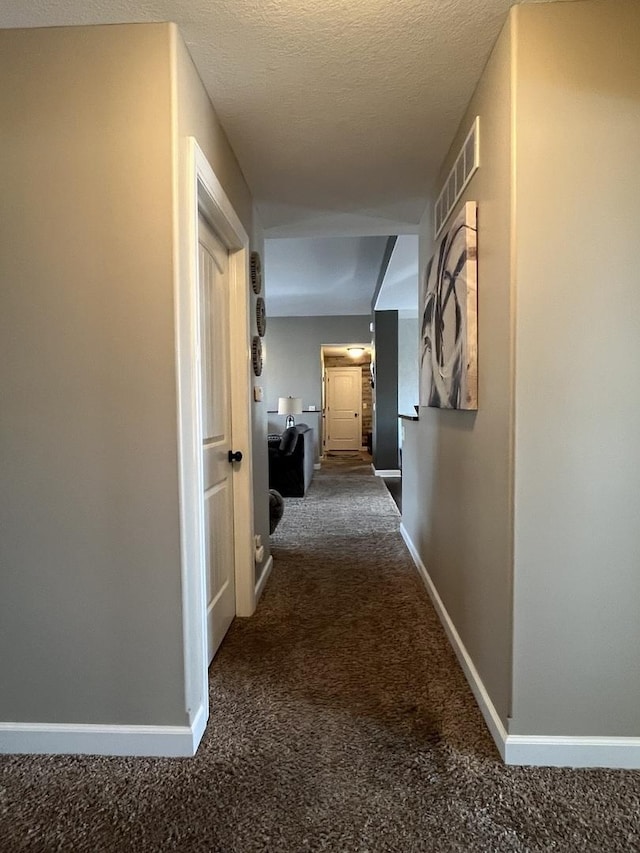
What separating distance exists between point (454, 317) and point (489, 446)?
0.64m

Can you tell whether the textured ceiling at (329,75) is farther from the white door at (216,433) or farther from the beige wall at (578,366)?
the white door at (216,433)

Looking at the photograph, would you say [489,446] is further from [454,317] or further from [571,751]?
[571,751]

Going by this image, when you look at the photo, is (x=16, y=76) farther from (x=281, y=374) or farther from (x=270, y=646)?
(x=281, y=374)

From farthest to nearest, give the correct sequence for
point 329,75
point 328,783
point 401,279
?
point 401,279 < point 329,75 < point 328,783

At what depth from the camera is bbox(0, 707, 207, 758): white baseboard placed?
155 centimetres

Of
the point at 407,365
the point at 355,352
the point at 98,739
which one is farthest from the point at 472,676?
the point at 355,352

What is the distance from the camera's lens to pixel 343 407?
12.1 metres

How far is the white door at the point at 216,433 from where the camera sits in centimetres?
208

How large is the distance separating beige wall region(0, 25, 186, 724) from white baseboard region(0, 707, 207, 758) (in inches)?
1.3

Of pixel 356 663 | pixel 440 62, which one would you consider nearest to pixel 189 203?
pixel 440 62

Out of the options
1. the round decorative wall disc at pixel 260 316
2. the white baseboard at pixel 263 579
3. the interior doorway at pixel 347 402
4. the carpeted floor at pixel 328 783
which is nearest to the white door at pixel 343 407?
the interior doorway at pixel 347 402

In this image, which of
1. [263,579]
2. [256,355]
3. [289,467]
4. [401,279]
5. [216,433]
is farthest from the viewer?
[289,467]

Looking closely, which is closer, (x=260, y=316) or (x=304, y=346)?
(x=260, y=316)

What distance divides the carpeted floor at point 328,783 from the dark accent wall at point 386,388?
5.53 metres
